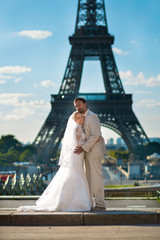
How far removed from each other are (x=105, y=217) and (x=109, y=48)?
2015 inches

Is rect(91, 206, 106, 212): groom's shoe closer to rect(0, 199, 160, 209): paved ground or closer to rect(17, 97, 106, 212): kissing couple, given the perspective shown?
rect(17, 97, 106, 212): kissing couple

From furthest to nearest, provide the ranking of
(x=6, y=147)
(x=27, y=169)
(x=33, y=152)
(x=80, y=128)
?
(x=6, y=147) < (x=33, y=152) < (x=27, y=169) < (x=80, y=128)

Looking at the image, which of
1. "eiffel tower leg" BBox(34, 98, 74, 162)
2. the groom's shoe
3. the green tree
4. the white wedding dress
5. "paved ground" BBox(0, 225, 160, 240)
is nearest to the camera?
"paved ground" BBox(0, 225, 160, 240)

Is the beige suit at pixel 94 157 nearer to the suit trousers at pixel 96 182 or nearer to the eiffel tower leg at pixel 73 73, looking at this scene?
the suit trousers at pixel 96 182

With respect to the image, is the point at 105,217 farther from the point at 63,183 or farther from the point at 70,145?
the point at 70,145

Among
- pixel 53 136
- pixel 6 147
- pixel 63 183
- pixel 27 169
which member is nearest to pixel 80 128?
pixel 63 183

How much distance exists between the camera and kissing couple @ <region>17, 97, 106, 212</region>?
6.27 m

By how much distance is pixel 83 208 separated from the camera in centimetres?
623

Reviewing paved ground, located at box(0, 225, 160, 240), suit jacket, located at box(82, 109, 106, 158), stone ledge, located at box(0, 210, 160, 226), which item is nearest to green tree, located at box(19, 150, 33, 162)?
suit jacket, located at box(82, 109, 106, 158)

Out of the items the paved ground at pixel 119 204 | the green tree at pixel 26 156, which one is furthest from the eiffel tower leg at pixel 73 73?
the paved ground at pixel 119 204

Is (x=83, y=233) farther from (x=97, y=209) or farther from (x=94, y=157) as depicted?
(x=94, y=157)

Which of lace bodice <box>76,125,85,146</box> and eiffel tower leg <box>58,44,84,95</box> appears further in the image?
eiffel tower leg <box>58,44,84,95</box>

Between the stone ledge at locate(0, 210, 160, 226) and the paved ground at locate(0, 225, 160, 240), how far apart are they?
0.20m

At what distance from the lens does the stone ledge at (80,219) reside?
577 cm
